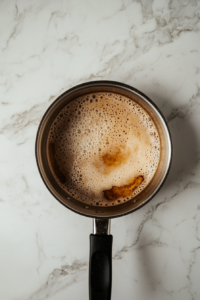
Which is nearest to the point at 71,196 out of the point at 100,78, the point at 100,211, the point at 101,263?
the point at 100,211

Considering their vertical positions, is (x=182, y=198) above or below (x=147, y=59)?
below

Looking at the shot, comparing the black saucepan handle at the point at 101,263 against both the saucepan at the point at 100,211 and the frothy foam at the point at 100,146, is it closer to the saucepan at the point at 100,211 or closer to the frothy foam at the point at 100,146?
the saucepan at the point at 100,211

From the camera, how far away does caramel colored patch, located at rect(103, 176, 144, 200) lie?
632 mm

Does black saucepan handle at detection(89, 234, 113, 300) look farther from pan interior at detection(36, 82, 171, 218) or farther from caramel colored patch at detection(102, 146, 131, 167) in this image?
caramel colored patch at detection(102, 146, 131, 167)

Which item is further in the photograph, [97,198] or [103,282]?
[97,198]

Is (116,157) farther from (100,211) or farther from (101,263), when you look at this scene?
(101,263)

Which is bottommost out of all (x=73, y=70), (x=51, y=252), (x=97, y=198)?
(x=51, y=252)

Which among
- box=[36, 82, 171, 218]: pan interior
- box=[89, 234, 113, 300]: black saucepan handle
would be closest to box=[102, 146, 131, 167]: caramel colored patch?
box=[36, 82, 171, 218]: pan interior

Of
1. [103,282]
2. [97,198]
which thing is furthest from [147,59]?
[103,282]

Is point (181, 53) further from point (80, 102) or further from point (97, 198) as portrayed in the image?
point (97, 198)

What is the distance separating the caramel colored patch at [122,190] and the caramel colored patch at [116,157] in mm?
67

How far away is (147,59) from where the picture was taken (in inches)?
25.3

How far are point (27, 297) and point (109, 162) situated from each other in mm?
491

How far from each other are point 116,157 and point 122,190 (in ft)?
0.33
